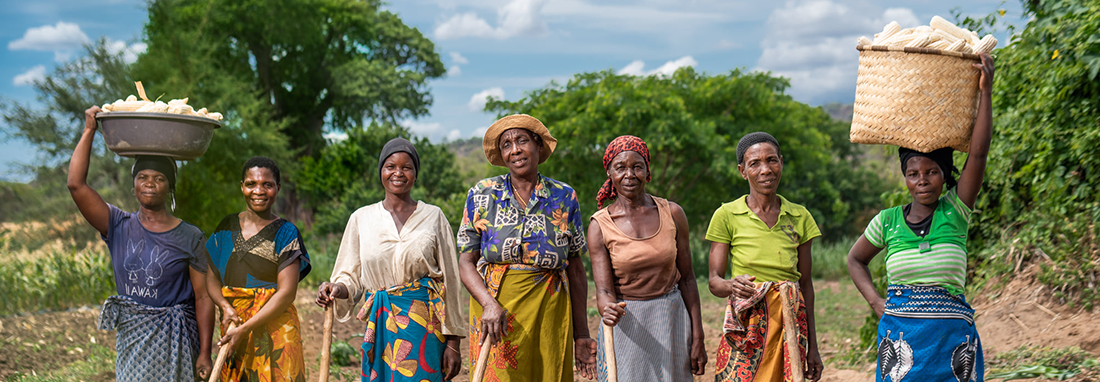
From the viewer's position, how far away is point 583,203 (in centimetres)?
1358

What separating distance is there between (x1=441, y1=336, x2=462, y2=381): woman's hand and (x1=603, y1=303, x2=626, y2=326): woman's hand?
0.86 meters

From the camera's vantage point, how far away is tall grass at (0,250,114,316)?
8.36m

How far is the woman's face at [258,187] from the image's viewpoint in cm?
346

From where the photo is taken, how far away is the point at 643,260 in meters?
3.04

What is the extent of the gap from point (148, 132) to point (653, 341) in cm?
256

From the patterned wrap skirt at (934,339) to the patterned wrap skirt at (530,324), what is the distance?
139cm

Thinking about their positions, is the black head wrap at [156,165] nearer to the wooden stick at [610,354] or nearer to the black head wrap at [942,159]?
the wooden stick at [610,354]

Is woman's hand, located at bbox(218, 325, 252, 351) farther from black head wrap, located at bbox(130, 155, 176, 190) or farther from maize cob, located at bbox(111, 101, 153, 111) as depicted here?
maize cob, located at bbox(111, 101, 153, 111)

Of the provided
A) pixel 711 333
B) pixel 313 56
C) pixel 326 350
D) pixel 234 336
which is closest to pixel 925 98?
pixel 326 350

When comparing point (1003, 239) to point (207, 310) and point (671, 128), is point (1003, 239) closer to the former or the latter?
point (207, 310)

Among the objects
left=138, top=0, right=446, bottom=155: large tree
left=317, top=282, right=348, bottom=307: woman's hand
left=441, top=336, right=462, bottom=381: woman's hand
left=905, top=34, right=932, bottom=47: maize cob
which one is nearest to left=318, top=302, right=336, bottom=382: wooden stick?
left=317, top=282, right=348, bottom=307: woman's hand

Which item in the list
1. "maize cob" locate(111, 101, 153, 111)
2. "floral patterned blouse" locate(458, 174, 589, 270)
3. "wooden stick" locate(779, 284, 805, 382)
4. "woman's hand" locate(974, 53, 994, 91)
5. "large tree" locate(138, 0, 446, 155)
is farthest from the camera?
"large tree" locate(138, 0, 446, 155)

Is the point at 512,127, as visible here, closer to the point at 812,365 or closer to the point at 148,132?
the point at 812,365

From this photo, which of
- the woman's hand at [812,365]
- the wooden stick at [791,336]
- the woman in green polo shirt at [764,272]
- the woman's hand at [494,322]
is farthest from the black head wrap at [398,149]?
the woman's hand at [812,365]
